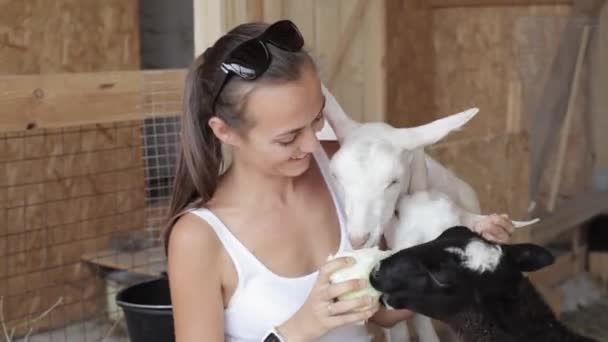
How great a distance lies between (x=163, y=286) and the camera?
122 inches

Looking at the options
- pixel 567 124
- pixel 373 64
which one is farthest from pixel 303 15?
pixel 567 124

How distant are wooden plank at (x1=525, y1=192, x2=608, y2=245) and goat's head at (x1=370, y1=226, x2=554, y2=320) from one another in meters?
3.06

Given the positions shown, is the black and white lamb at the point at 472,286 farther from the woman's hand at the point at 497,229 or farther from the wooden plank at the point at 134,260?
the wooden plank at the point at 134,260

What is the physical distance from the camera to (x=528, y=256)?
1.97m

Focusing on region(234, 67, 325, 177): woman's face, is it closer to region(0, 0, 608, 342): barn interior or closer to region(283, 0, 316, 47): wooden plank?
region(0, 0, 608, 342): barn interior

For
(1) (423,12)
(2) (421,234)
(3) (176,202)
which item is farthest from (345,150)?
(1) (423,12)

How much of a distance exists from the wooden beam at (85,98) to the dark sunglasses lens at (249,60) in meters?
0.76

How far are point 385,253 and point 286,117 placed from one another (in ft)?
1.20

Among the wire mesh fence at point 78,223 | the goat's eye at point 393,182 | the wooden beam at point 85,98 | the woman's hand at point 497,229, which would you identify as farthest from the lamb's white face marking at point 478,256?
the wire mesh fence at point 78,223

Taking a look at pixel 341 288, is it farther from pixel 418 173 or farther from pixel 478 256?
pixel 418 173

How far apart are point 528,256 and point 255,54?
0.74 meters

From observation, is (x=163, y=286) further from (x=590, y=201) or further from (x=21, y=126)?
(x=590, y=201)

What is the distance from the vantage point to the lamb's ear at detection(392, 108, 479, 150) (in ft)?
7.72

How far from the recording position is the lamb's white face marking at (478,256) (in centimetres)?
191
